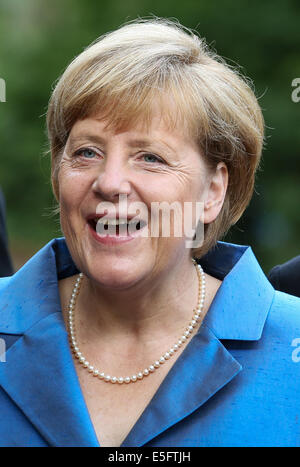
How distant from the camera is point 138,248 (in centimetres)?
270

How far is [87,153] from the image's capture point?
2754 millimetres

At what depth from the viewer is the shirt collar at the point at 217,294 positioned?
2.83m

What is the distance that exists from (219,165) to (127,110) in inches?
18.7

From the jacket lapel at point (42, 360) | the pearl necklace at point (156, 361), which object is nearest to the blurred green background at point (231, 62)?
the pearl necklace at point (156, 361)

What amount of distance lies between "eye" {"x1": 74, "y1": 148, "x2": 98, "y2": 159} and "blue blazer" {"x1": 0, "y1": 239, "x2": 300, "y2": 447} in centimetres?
58

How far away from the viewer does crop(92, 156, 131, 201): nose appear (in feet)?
8.58

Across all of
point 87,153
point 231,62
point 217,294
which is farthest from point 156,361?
point 231,62

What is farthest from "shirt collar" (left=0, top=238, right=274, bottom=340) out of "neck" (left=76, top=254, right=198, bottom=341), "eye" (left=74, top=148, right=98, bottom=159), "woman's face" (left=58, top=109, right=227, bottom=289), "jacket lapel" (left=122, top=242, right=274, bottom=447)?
"eye" (left=74, top=148, right=98, bottom=159)

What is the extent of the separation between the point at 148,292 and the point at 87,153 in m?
0.55

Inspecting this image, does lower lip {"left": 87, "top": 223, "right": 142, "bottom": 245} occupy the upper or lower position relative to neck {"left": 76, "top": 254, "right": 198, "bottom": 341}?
upper

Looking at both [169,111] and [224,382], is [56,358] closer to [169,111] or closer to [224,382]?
[224,382]

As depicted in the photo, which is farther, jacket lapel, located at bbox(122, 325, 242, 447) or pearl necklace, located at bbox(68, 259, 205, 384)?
pearl necklace, located at bbox(68, 259, 205, 384)

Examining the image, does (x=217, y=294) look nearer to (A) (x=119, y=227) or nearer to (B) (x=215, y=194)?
(B) (x=215, y=194)

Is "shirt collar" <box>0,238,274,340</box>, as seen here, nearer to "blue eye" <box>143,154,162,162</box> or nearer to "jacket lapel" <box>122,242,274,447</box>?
"jacket lapel" <box>122,242,274,447</box>
